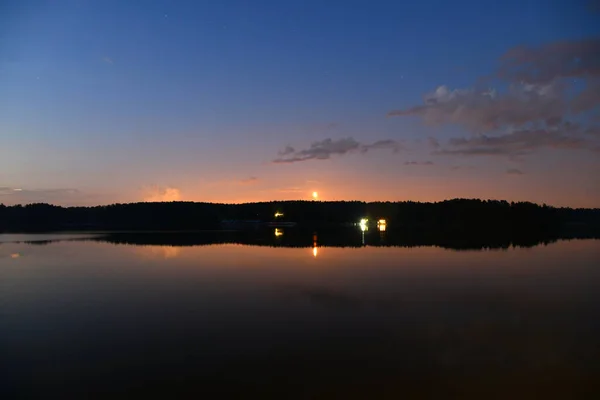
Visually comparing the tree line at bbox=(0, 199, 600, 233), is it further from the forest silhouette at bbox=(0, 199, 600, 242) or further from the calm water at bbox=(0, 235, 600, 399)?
the calm water at bbox=(0, 235, 600, 399)

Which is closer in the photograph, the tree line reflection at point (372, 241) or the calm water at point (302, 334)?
the calm water at point (302, 334)

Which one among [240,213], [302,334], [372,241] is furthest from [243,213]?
[302,334]

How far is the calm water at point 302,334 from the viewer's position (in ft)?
36.7

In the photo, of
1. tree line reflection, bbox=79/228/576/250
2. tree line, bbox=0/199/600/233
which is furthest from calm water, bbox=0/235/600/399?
tree line, bbox=0/199/600/233

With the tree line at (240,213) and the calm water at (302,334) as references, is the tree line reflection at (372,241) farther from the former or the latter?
the tree line at (240,213)

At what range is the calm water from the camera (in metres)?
11.2

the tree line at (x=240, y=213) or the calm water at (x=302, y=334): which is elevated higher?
the tree line at (x=240, y=213)

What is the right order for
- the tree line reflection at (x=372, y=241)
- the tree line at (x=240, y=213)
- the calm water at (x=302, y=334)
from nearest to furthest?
the calm water at (x=302, y=334) → the tree line reflection at (x=372, y=241) → the tree line at (x=240, y=213)

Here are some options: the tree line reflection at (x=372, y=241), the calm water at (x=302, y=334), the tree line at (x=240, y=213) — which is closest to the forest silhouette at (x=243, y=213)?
the tree line at (x=240, y=213)

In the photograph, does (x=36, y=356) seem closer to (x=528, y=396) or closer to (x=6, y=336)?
(x=6, y=336)

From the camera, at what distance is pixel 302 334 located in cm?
1527

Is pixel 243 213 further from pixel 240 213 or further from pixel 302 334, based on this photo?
pixel 302 334

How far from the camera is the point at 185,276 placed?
28.7m

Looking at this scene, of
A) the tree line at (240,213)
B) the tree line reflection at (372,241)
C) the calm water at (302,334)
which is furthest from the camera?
the tree line at (240,213)
